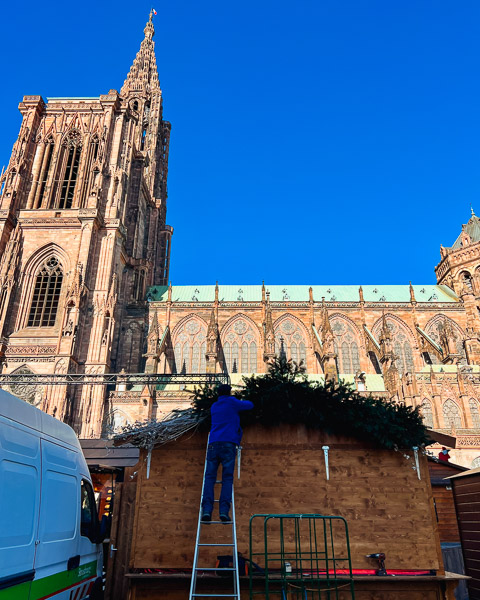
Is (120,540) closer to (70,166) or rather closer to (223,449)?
(223,449)

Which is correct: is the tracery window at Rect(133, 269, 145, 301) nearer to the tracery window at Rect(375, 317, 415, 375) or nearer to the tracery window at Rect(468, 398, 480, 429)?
the tracery window at Rect(375, 317, 415, 375)

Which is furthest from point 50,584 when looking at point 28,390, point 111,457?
point 28,390

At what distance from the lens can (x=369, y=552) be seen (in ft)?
20.3

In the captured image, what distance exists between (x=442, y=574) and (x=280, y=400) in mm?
3227

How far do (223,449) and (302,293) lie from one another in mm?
39316

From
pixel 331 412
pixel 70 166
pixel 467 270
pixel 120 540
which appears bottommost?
pixel 120 540

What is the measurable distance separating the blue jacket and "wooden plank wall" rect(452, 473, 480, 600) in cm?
565

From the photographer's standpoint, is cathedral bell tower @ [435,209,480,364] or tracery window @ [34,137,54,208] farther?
cathedral bell tower @ [435,209,480,364]

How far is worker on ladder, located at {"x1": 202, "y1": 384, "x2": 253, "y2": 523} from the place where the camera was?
5719 millimetres

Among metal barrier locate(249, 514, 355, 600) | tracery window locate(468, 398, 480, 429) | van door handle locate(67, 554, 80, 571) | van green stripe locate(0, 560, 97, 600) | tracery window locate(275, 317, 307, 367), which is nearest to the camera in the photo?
van green stripe locate(0, 560, 97, 600)

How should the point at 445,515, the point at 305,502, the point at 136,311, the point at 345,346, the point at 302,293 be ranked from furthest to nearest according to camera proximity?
the point at 302,293, the point at 345,346, the point at 136,311, the point at 445,515, the point at 305,502

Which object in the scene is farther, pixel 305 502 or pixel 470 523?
pixel 470 523

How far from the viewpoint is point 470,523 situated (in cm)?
888

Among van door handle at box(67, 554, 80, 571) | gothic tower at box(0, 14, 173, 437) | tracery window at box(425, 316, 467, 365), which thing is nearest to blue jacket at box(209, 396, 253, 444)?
van door handle at box(67, 554, 80, 571)
